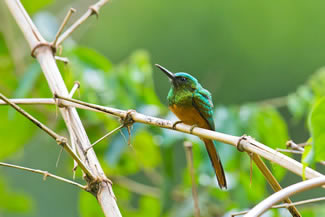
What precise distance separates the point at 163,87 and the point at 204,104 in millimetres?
5461

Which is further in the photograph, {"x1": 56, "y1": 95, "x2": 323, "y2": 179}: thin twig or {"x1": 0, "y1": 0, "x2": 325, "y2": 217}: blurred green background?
{"x1": 0, "y1": 0, "x2": 325, "y2": 217}: blurred green background

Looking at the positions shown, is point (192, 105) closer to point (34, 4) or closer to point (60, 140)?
point (60, 140)

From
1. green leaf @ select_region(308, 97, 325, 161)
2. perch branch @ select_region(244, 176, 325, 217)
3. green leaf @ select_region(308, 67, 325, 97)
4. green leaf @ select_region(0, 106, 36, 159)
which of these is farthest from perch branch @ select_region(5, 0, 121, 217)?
green leaf @ select_region(308, 67, 325, 97)

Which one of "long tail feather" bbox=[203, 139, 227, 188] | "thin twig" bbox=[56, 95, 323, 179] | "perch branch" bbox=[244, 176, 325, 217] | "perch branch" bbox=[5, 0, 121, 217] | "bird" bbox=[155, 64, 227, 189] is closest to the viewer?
"perch branch" bbox=[244, 176, 325, 217]

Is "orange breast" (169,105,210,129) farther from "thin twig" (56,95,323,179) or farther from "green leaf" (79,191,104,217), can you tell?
"green leaf" (79,191,104,217)

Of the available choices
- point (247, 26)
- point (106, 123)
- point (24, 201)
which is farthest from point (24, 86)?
point (247, 26)

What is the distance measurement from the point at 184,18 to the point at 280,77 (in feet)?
7.54

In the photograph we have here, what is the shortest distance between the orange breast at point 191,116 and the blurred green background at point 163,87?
1.21ft

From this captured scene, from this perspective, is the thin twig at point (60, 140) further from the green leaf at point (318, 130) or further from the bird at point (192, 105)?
the bird at point (192, 105)

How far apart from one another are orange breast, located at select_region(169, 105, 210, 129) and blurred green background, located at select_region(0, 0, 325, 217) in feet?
1.21

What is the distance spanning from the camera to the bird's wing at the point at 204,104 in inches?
78.0

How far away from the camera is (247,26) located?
9477mm

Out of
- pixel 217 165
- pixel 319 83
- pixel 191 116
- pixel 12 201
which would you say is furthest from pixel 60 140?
pixel 12 201

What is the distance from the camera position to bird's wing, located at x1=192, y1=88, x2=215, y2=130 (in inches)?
78.0
